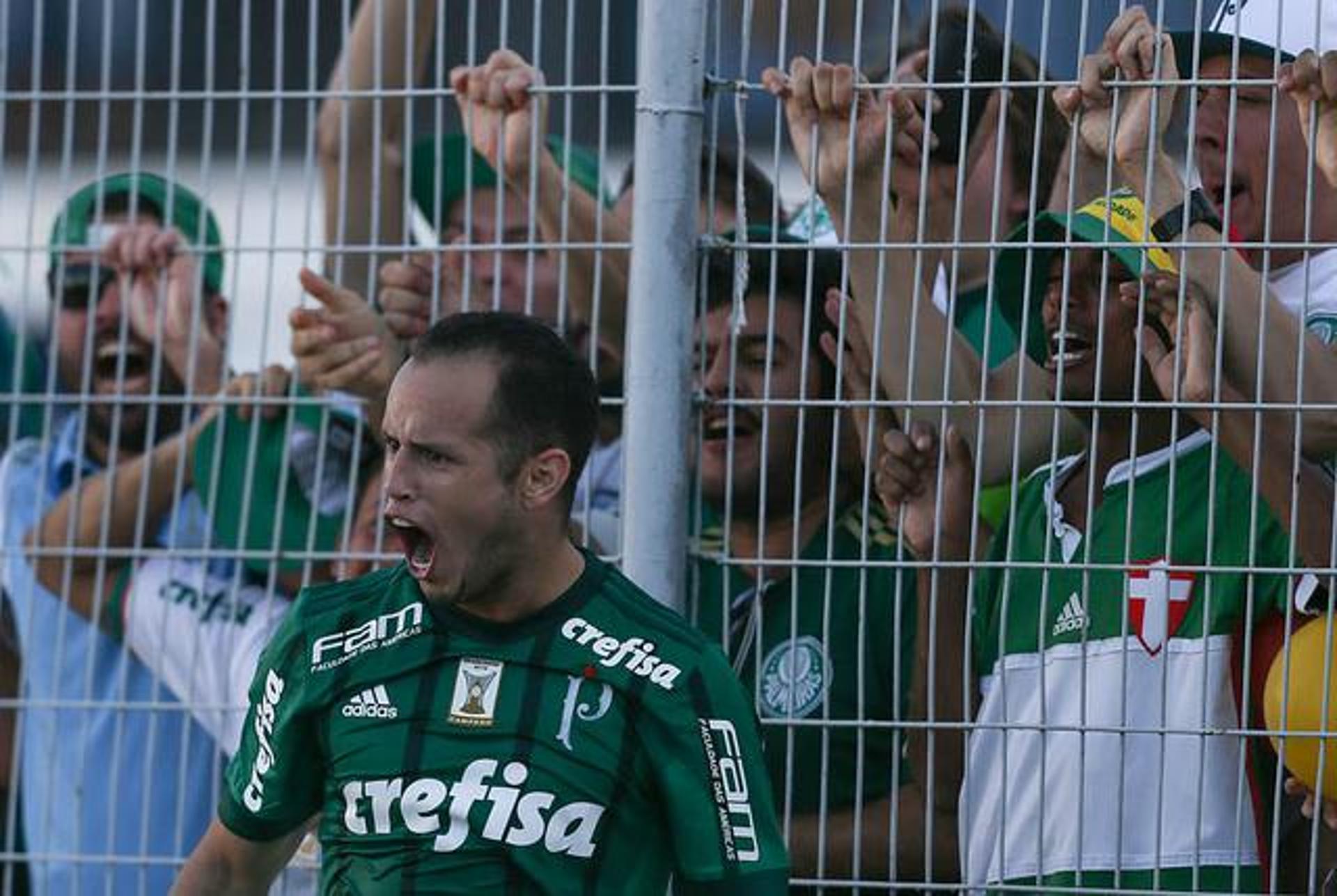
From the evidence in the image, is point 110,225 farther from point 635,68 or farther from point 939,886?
point 939,886

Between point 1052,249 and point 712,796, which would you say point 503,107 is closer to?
point 1052,249

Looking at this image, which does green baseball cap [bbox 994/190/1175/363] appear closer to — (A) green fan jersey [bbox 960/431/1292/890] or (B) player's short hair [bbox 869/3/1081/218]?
(B) player's short hair [bbox 869/3/1081/218]

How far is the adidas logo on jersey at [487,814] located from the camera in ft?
10.6

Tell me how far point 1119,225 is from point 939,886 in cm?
112

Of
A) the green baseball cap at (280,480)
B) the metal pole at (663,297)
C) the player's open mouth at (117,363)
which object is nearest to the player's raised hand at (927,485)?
the metal pole at (663,297)

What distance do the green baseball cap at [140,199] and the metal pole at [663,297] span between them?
40.5 inches

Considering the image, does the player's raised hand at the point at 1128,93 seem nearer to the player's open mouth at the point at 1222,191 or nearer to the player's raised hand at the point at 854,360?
the player's open mouth at the point at 1222,191

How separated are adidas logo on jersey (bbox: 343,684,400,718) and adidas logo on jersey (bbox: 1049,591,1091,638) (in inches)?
48.9

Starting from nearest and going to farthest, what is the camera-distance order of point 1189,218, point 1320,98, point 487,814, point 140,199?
1. point 487,814
2. point 1320,98
3. point 1189,218
4. point 140,199

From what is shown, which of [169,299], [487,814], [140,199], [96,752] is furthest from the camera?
[140,199]

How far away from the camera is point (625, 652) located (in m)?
3.32

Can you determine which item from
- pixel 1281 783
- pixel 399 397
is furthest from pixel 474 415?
pixel 1281 783

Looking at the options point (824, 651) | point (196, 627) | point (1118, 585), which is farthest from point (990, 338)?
point (196, 627)

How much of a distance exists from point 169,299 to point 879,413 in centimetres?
145
